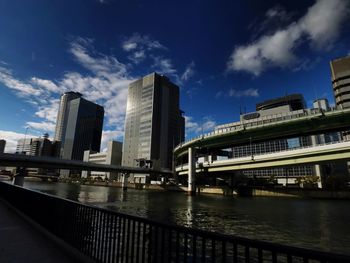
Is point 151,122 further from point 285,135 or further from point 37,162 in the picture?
point 285,135

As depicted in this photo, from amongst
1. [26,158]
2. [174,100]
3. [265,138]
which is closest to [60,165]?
[26,158]

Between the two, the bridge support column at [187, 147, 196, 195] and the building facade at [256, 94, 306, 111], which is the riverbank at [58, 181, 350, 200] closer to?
the bridge support column at [187, 147, 196, 195]

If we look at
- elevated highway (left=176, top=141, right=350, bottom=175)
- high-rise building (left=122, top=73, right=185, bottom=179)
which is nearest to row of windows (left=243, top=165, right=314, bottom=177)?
elevated highway (left=176, top=141, right=350, bottom=175)

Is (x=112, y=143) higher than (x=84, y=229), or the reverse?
(x=112, y=143)

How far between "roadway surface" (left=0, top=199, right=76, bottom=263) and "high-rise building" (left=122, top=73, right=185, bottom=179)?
152813mm

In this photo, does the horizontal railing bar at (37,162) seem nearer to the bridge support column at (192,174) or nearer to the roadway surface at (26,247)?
the bridge support column at (192,174)

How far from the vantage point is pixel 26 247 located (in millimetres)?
6879

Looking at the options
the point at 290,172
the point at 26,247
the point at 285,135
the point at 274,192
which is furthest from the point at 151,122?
the point at 26,247

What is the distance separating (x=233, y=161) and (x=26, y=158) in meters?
51.7

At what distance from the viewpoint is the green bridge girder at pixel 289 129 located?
160 feet

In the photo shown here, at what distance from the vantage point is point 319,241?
14.6 meters

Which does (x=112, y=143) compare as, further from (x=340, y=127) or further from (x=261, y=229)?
(x=261, y=229)

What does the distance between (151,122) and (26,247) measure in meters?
165

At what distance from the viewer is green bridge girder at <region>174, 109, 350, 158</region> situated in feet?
160
